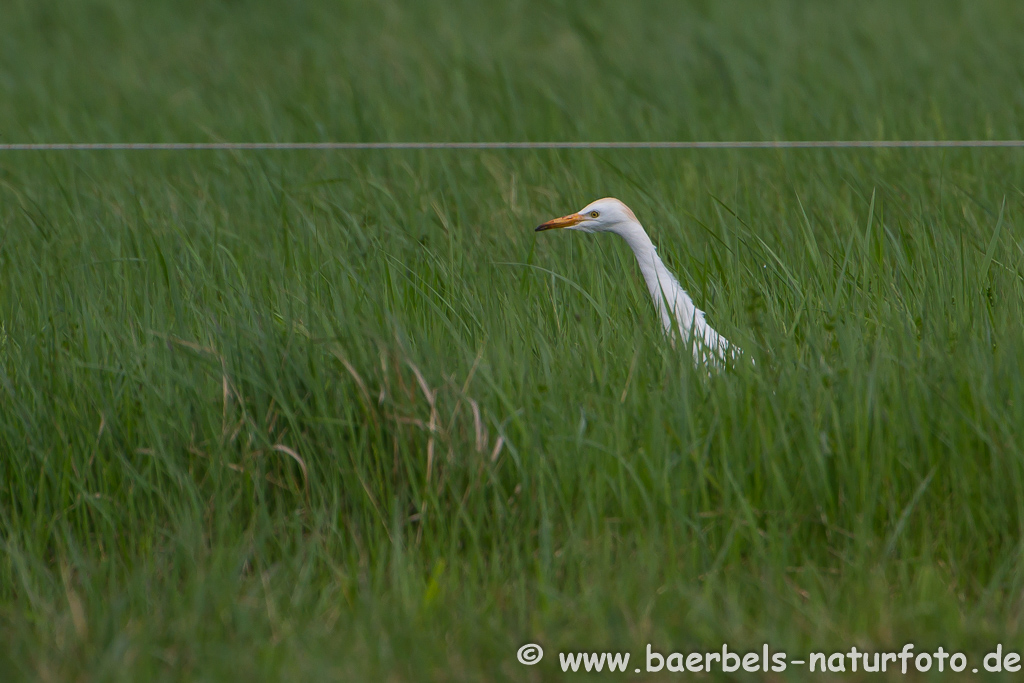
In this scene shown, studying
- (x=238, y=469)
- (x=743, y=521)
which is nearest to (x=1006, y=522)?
(x=743, y=521)

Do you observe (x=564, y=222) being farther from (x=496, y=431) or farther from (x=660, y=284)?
(x=496, y=431)

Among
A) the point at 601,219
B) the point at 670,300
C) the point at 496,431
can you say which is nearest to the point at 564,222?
the point at 601,219

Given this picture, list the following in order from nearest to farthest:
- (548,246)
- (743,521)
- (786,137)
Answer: (743,521)
(548,246)
(786,137)

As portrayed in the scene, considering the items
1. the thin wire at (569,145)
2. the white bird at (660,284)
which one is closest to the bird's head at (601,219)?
the white bird at (660,284)

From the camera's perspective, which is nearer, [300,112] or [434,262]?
[434,262]

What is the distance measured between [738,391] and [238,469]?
1.36 meters

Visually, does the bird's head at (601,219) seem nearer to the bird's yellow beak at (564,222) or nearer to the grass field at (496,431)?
the bird's yellow beak at (564,222)

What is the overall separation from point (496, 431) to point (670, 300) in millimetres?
941

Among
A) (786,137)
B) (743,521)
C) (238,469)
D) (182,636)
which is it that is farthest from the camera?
(786,137)

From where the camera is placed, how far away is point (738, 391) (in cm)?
305

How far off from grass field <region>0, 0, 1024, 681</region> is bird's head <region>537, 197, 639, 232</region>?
0.40 feet

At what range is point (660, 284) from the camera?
3.59 m

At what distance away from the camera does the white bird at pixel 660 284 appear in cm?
330

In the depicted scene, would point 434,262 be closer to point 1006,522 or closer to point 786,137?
point 1006,522
